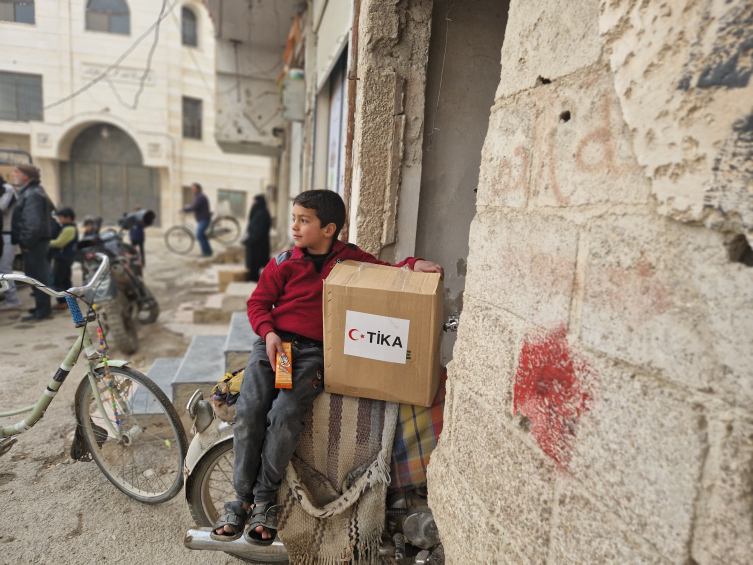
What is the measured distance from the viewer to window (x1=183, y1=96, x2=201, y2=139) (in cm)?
1953

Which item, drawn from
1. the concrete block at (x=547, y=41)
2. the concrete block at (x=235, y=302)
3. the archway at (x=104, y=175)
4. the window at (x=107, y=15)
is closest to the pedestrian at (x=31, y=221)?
the concrete block at (x=235, y=302)

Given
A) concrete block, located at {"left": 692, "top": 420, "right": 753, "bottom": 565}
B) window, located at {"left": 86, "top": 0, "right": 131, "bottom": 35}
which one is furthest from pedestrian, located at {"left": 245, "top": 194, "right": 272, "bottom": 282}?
window, located at {"left": 86, "top": 0, "right": 131, "bottom": 35}

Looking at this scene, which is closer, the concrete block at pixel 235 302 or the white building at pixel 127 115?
the concrete block at pixel 235 302

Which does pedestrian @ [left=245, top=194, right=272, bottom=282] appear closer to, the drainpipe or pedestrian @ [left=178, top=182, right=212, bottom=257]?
pedestrian @ [left=178, top=182, right=212, bottom=257]

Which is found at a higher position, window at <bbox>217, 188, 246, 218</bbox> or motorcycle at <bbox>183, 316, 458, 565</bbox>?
window at <bbox>217, 188, 246, 218</bbox>

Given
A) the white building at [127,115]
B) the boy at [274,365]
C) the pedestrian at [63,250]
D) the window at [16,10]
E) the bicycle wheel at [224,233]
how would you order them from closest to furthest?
the boy at [274,365] < the window at [16,10] < the pedestrian at [63,250] < the bicycle wheel at [224,233] < the white building at [127,115]

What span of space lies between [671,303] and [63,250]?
7.54 meters

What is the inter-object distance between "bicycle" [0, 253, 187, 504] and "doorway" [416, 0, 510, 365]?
1763 mm

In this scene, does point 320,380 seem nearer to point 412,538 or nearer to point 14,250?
point 412,538

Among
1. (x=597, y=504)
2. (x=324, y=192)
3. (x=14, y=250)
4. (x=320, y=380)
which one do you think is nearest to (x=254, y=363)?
(x=320, y=380)

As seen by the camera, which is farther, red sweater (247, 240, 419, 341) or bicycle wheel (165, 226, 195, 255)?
bicycle wheel (165, 226, 195, 255)

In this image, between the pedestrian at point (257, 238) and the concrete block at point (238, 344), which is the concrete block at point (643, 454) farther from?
the pedestrian at point (257, 238)

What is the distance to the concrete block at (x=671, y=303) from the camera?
2.57 ft

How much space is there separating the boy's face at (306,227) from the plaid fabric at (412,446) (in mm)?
833
